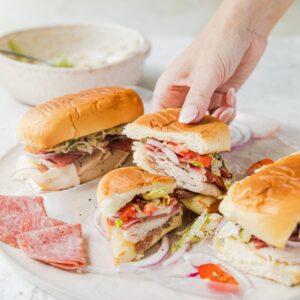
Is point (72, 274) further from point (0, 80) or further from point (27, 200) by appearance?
point (0, 80)

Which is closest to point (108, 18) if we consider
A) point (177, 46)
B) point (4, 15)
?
point (4, 15)

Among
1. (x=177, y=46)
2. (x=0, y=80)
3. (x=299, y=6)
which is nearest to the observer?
(x=0, y=80)

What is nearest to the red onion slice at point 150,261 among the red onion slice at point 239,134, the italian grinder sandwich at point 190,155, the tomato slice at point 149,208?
the tomato slice at point 149,208

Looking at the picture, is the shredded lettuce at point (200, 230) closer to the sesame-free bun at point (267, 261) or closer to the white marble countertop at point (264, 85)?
the sesame-free bun at point (267, 261)

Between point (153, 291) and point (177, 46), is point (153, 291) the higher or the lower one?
the higher one

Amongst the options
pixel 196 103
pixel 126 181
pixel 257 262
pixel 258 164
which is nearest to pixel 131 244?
pixel 126 181

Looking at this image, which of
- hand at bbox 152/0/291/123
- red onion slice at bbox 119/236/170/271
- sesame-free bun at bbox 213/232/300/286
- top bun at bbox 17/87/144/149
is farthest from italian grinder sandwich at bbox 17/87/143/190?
sesame-free bun at bbox 213/232/300/286
